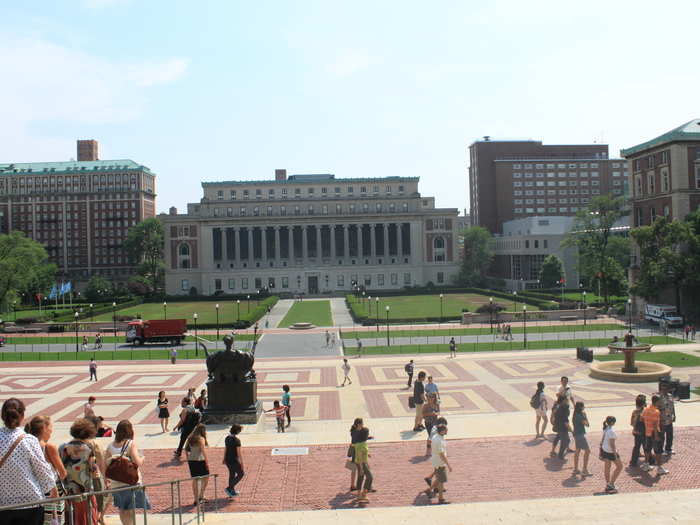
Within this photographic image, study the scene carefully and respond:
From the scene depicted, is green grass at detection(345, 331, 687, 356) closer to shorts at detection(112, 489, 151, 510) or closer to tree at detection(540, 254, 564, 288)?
shorts at detection(112, 489, 151, 510)

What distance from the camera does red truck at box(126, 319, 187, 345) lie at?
58812 mm

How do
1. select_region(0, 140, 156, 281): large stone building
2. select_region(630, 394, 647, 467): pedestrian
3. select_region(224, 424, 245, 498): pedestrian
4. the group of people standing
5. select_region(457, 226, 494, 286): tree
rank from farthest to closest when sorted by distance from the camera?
select_region(0, 140, 156, 281): large stone building < select_region(457, 226, 494, 286): tree < select_region(630, 394, 647, 467): pedestrian < the group of people standing < select_region(224, 424, 245, 498): pedestrian

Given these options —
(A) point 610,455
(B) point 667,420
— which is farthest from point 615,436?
(B) point 667,420

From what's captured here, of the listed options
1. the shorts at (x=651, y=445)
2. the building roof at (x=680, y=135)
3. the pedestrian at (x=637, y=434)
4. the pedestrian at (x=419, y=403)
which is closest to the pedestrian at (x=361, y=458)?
the pedestrian at (x=637, y=434)

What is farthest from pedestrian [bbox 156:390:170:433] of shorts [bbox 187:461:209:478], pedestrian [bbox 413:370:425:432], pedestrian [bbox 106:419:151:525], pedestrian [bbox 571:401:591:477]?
pedestrian [bbox 571:401:591:477]

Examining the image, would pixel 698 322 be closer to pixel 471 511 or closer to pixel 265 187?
pixel 471 511

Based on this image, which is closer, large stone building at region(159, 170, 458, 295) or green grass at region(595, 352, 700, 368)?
green grass at region(595, 352, 700, 368)

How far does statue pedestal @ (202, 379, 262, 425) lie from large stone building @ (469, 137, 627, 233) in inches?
5319

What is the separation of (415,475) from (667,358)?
30594mm

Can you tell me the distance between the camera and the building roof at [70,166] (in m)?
164

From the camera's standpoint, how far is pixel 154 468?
19.2m

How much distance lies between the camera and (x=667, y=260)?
6281 cm

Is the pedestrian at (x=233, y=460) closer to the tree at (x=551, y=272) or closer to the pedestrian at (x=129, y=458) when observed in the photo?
the pedestrian at (x=129, y=458)

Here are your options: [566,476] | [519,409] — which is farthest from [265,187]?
[566,476]
